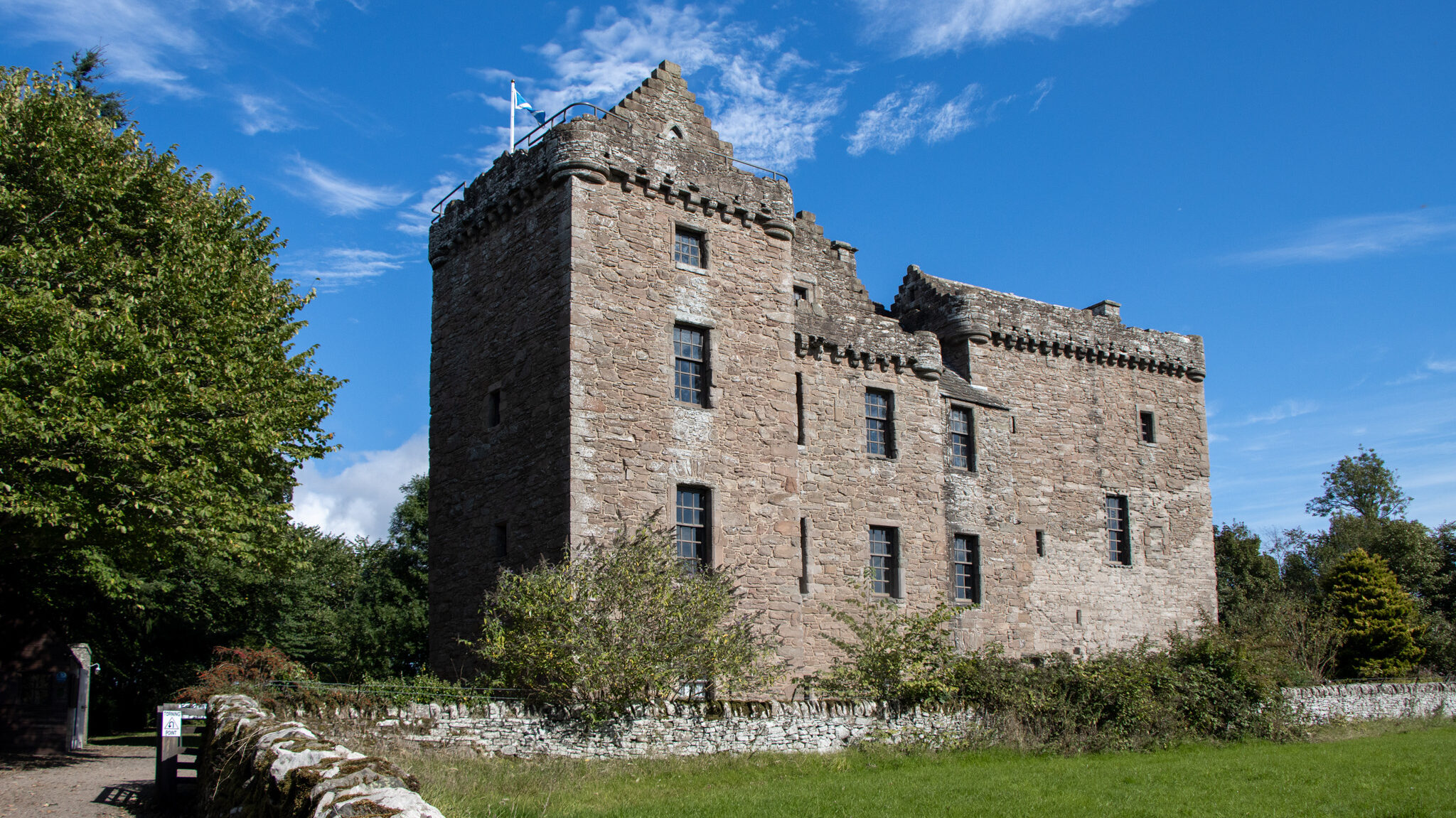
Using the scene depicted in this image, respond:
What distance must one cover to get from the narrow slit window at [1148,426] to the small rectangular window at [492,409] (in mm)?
18421

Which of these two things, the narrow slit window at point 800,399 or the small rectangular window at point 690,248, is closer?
the small rectangular window at point 690,248

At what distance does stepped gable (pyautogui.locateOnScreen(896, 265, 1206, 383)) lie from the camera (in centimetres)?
2692

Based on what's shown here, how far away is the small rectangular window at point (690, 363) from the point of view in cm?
1981

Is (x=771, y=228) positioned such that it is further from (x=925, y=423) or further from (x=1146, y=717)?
(x=1146, y=717)

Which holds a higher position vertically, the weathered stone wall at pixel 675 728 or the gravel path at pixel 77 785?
the weathered stone wall at pixel 675 728

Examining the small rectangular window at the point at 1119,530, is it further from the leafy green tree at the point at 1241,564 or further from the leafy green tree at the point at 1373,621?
the leafy green tree at the point at 1241,564

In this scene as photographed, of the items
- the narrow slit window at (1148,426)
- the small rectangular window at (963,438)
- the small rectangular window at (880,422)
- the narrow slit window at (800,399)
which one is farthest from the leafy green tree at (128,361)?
the narrow slit window at (1148,426)

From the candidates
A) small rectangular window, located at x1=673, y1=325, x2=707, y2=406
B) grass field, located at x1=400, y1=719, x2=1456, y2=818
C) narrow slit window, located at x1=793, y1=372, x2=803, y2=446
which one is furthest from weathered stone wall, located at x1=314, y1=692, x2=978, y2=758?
narrow slit window, located at x1=793, y1=372, x2=803, y2=446

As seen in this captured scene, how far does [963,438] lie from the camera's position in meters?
25.9

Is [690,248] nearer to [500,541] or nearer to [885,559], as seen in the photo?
[500,541]

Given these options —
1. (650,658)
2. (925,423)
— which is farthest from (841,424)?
(650,658)

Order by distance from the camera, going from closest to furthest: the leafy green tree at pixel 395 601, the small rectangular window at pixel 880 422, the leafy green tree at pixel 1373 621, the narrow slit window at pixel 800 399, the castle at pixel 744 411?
the castle at pixel 744 411 < the narrow slit window at pixel 800 399 < the small rectangular window at pixel 880 422 < the leafy green tree at pixel 1373 621 < the leafy green tree at pixel 395 601

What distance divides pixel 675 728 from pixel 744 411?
6831 millimetres

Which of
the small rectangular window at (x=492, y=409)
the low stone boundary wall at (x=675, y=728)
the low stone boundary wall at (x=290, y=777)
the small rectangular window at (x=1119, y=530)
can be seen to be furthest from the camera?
the small rectangular window at (x=1119, y=530)
